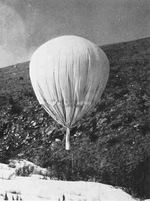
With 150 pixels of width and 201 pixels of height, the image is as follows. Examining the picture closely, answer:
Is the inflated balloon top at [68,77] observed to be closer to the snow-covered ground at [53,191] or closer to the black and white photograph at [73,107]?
the black and white photograph at [73,107]

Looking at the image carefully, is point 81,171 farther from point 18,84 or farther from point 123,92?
point 18,84

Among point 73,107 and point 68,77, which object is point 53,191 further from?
point 68,77

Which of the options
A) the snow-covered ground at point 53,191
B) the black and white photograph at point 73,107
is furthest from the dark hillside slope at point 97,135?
the snow-covered ground at point 53,191

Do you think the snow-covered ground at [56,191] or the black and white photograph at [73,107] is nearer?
the snow-covered ground at [56,191]

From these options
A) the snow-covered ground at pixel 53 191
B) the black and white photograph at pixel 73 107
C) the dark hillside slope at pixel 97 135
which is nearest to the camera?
the snow-covered ground at pixel 53 191

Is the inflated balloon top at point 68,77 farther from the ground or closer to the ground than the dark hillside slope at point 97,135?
farther from the ground

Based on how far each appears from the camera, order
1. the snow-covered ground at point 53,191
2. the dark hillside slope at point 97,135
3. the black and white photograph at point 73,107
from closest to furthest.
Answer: the snow-covered ground at point 53,191
the black and white photograph at point 73,107
the dark hillside slope at point 97,135

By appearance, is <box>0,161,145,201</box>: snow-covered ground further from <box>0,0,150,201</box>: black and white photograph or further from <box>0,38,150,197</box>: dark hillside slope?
<box>0,38,150,197</box>: dark hillside slope
